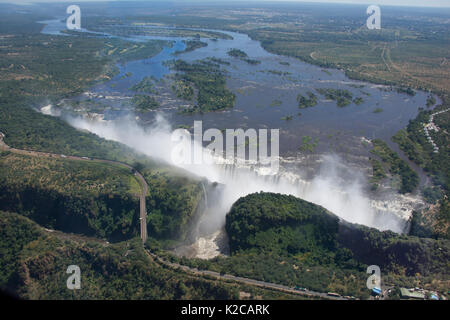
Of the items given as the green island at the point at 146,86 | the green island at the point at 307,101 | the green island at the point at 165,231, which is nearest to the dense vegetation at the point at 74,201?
the green island at the point at 165,231

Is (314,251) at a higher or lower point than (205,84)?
lower

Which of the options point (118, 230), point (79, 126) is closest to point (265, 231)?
point (118, 230)

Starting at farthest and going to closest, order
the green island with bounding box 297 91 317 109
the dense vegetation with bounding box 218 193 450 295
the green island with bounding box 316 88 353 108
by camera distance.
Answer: the green island with bounding box 316 88 353 108
the green island with bounding box 297 91 317 109
the dense vegetation with bounding box 218 193 450 295

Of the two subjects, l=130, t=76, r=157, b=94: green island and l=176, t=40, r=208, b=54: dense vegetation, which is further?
l=176, t=40, r=208, b=54: dense vegetation

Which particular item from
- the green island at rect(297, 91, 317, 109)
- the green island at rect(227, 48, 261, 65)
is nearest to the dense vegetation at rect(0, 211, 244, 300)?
the green island at rect(297, 91, 317, 109)

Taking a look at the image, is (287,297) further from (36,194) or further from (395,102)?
(395,102)

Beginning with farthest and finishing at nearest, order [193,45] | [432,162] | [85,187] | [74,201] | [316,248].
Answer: [193,45] → [432,162] → [85,187] → [74,201] → [316,248]

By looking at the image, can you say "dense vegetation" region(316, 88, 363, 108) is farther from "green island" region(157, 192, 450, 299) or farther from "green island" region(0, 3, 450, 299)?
"green island" region(157, 192, 450, 299)

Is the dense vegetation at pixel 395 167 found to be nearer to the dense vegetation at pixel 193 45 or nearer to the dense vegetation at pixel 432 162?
the dense vegetation at pixel 432 162

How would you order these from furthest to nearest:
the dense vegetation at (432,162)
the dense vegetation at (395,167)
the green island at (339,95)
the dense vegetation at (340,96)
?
the dense vegetation at (340,96)
the green island at (339,95)
the dense vegetation at (395,167)
the dense vegetation at (432,162)

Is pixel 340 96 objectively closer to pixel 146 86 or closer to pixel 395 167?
pixel 395 167

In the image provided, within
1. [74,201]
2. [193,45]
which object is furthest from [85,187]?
[193,45]
